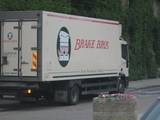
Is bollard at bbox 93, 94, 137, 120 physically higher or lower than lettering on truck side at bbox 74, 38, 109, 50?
lower

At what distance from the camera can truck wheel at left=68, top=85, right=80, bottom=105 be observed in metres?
24.5

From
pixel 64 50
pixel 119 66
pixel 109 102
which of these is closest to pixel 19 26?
pixel 64 50

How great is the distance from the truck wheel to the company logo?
107 centimetres

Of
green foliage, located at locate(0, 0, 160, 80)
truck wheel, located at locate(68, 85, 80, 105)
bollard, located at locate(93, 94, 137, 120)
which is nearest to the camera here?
bollard, located at locate(93, 94, 137, 120)

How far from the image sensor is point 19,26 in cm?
2345

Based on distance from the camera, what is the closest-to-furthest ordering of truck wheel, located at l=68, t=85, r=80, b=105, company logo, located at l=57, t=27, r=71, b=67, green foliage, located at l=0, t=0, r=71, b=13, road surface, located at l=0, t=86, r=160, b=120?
road surface, located at l=0, t=86, r=160, b=120
company logo, located at l=57, t=27, r=71, b=67
truck wheel, located at l=68, t=85, r=80, b=105
green foliage, located at l=0, t=0, r=71, b=13

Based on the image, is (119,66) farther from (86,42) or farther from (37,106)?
(37,106)

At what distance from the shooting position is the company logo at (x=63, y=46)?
23.9 metres

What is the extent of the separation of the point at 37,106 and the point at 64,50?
99.0 inches

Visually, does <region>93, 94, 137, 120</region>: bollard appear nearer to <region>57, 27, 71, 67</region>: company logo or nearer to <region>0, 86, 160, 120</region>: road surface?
<region>0, 86, 160, 120</region>: road surface

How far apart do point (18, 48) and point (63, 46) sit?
1851 mm

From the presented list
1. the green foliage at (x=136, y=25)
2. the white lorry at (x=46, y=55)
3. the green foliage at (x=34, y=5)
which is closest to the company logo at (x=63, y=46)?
the white lorry at (x=46, y=55)

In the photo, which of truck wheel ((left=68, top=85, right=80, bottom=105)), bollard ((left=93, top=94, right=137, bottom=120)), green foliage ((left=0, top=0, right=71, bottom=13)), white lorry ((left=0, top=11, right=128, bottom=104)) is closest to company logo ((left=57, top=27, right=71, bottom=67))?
white lorry ((left=0, top=11, right=128, bottom=104))

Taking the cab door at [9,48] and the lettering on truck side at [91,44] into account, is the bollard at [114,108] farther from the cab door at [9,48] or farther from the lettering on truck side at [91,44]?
the lettering on truck side at [91,44]
